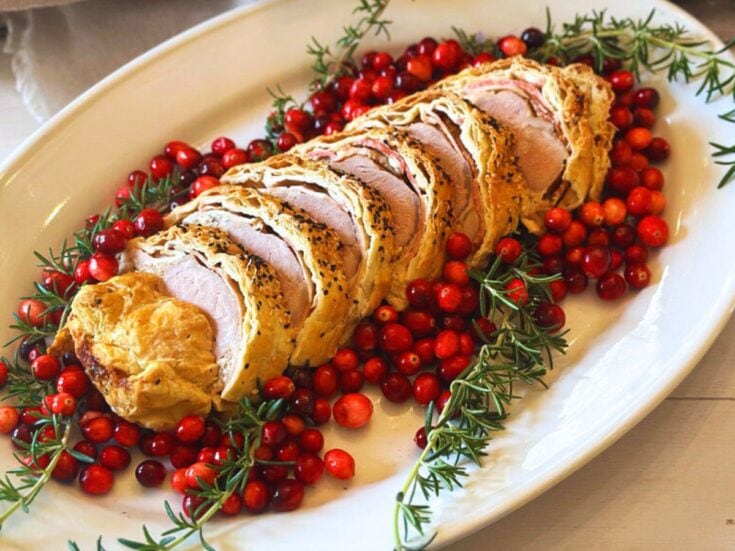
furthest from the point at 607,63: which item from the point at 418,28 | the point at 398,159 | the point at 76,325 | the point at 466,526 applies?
the point at 76,325

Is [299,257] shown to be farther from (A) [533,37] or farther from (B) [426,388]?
(A) [533,37]

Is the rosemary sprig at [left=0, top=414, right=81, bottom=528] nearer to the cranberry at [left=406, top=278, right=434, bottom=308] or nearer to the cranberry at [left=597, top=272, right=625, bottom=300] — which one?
the cranberry at [left=406, top=278, right=434, bottom=308]

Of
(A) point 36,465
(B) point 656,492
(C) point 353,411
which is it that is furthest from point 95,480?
(B) point 656,492

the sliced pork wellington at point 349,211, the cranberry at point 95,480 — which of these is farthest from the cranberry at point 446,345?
the cranberry at point 95,480

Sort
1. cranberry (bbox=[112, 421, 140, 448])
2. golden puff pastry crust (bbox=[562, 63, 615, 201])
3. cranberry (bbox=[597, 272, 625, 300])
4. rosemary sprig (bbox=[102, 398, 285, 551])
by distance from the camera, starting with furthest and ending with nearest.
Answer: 1. golden puff pastry crust (bbox=[562, 63, 615, 201])
2. cranberry (bbox=[597, 272, 625, 300])
3. cranberry (bbox=[112, 421, 140, 448])
4. rosemary sprig (bbox=[102, 398, 285, 551])

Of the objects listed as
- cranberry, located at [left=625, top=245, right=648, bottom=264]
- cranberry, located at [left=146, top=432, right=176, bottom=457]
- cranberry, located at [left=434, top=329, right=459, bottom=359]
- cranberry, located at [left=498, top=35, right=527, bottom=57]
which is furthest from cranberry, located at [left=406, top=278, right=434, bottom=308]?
cranberry, located at [left=498, top=35, right=527, bottom=57]
